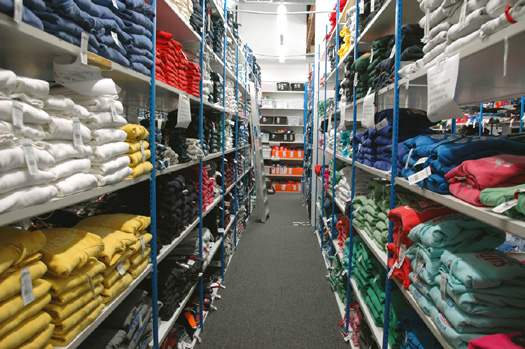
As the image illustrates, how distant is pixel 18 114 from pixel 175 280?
63.0 inches

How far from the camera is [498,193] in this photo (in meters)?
0.82

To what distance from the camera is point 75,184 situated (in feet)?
3.40


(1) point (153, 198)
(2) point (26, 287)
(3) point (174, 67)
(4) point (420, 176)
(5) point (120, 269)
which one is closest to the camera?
(2) point (26, 287)

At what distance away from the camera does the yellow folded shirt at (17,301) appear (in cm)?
78

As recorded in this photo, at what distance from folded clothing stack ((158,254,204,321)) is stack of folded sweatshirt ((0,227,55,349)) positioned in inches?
43.5

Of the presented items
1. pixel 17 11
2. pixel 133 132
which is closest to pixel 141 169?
pixel 133 132

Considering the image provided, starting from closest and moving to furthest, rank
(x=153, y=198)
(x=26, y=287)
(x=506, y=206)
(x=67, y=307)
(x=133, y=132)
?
(x=506, y=206)
(x=26, y=287)
(x=67, y=307)
(x=133, y=132)
(x=153, y=198)

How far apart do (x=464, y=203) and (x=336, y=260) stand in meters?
2.60

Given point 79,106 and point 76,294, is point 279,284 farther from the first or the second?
point 79,106

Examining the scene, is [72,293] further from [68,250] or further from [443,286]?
[443,286]

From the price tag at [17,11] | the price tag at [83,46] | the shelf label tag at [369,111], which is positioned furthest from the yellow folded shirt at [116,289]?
the shelf label tag at [369,111]

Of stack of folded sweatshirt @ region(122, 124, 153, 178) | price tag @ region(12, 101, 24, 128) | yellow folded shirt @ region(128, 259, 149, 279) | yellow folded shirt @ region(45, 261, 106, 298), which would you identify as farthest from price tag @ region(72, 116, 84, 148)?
yellow folded shirt @ region(128, 259, 149, 279)

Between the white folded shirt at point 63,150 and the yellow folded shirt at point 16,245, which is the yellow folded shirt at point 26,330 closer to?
the yellow folded shirt at point 16,245

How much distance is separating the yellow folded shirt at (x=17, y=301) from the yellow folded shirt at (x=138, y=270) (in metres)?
0.55
